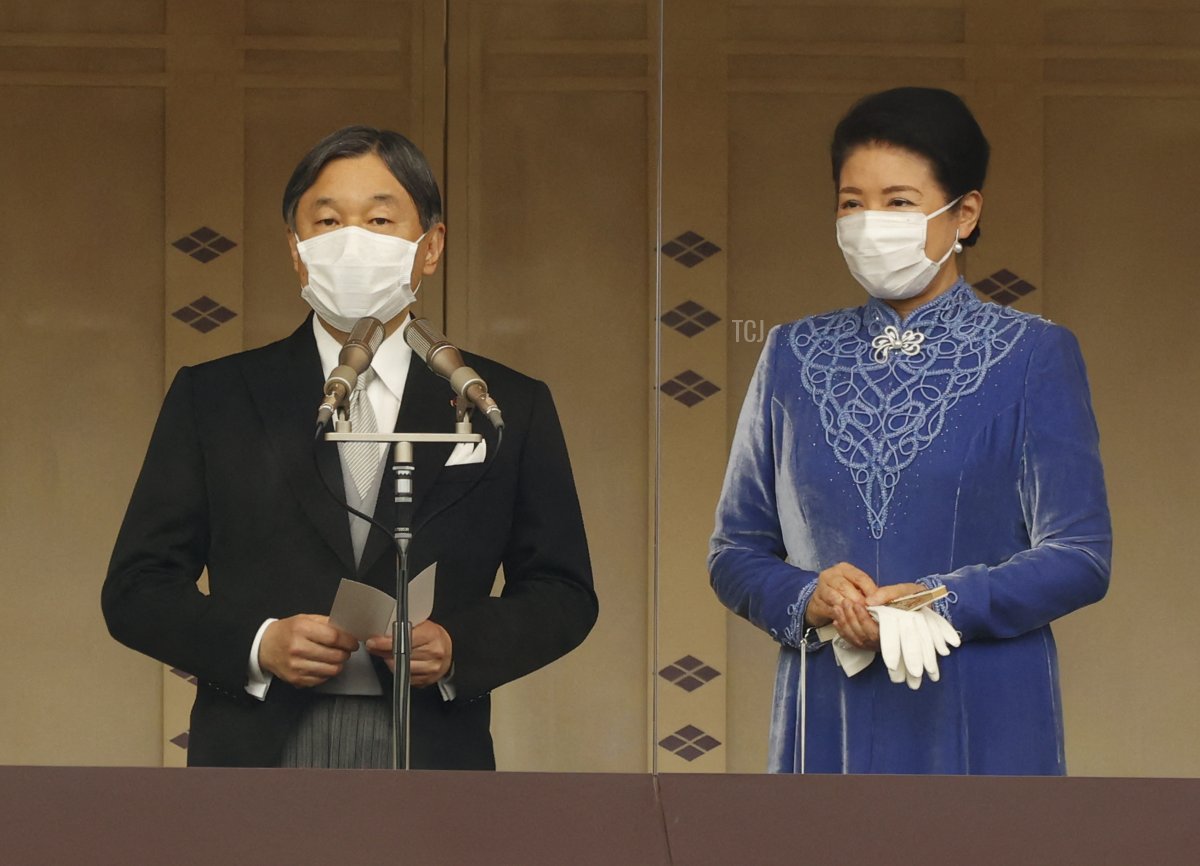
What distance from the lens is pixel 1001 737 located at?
3.16 metres

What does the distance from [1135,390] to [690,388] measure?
0.82 metres

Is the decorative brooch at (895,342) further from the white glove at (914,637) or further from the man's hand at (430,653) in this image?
the man's hand at (430,653)

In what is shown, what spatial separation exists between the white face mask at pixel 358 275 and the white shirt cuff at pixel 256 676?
1.82ft

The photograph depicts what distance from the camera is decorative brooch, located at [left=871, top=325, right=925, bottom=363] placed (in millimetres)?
3197

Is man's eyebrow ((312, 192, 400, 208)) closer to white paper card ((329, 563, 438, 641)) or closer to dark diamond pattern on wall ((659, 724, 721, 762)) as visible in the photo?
white paper card ((329, 563, 438, 641))

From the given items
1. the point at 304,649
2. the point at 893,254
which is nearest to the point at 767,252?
the point at 893,254

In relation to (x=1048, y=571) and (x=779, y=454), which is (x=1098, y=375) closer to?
(x=1048, y=571)

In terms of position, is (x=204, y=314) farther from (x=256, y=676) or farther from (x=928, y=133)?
(x=928, y=133)

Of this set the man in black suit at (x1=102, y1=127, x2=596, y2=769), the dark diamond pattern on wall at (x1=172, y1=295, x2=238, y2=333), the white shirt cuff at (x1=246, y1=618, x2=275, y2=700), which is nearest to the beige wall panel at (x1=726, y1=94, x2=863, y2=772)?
the man in black suit at (x1=102, y1=127, x2=596, y2=769)

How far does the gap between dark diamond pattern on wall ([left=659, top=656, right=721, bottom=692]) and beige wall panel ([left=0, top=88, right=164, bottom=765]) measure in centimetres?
95

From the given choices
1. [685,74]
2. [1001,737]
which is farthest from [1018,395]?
[685,74]

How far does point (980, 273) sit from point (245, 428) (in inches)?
51.4

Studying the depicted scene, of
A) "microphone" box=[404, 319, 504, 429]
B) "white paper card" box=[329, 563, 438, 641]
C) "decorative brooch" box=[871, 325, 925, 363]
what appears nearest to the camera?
"microphone" box=[404, 319, 504, 429]

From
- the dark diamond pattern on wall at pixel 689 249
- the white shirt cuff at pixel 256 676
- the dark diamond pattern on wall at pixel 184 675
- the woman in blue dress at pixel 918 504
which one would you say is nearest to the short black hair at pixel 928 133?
the woman in blue dress at pixel 918 504
